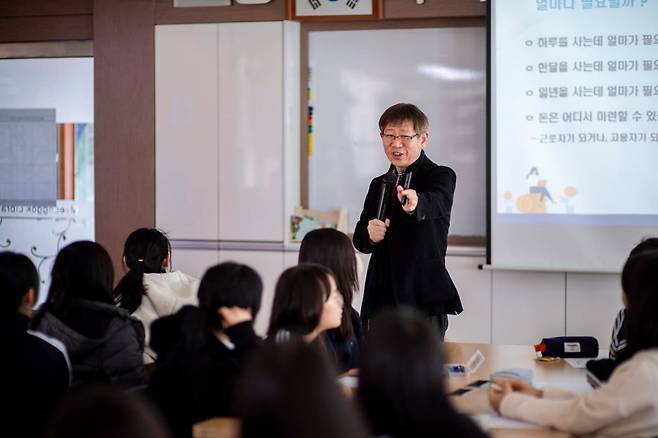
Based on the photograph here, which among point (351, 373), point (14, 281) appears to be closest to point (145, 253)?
point (14, 281)

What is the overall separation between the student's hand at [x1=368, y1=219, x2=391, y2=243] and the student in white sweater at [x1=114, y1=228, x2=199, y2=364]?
75cm

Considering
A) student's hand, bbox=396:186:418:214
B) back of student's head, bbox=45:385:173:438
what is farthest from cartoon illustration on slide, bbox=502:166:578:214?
back of student's head, bbox=45:385:173:438

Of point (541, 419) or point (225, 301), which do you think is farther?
point (225, 301)

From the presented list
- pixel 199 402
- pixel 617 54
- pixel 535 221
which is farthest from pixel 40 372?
pixel 617 54

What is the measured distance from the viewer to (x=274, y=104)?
5750mm

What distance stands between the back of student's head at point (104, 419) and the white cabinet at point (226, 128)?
4.66 metres

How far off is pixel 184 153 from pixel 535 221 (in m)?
2.21

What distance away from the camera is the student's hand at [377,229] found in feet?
11.6

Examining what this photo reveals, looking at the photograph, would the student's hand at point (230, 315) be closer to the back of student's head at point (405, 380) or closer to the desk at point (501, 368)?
the desk at point (501, 368)

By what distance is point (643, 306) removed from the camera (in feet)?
7.35

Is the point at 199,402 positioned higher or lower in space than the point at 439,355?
lower

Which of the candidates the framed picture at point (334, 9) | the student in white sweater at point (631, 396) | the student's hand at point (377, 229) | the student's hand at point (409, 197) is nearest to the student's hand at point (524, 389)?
the student in white sweater at point (631, 396)

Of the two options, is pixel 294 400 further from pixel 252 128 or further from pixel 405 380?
pixel 252 128

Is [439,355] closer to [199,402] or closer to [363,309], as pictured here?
[199,402]
